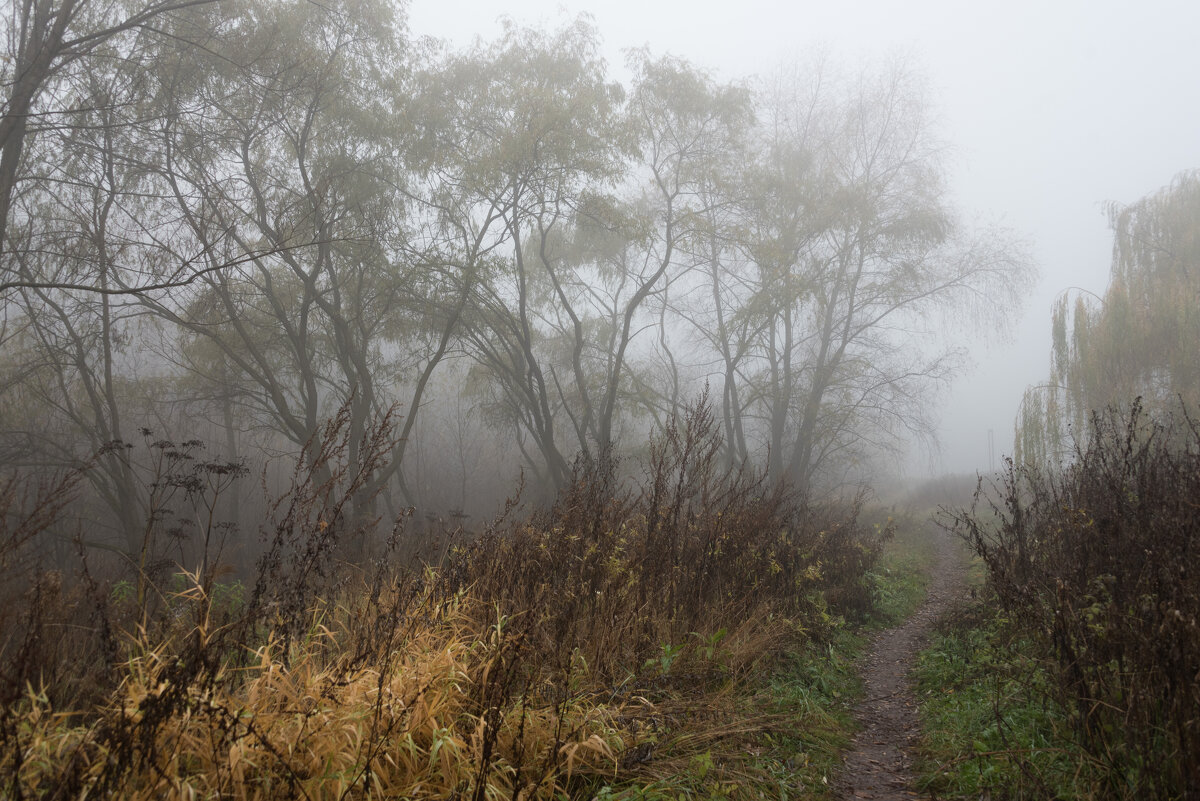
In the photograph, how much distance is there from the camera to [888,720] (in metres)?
4.84

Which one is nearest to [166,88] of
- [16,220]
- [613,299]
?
[16,220]

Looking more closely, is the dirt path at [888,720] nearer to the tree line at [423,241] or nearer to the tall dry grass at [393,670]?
the tall dry grass at [393,670]

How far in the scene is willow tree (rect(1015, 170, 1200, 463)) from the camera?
1113 cm

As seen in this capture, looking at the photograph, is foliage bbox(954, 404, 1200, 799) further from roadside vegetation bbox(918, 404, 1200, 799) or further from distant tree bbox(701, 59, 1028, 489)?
distant tree bbox(701, 59, 1028, 489)

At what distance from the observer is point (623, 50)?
1636cm

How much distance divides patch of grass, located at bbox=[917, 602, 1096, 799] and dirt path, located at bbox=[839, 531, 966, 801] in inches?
4.9

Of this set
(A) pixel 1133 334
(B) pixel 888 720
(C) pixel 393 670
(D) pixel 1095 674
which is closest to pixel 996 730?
(D) pixel 1095 674

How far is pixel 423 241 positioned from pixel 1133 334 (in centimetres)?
1336

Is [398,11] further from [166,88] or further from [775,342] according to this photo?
[775,342]

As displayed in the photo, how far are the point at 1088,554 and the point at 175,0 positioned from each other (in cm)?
1092

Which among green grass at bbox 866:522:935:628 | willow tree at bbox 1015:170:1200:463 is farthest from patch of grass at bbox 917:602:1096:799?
willow tree at bbox 1015:170:1200:463

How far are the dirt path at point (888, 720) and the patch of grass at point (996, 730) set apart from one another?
12 centimetres

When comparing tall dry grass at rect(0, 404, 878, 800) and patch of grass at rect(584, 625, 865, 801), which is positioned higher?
tall dry grass at rect(0, 404, 878, 800)

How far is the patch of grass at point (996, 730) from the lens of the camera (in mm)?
3027
